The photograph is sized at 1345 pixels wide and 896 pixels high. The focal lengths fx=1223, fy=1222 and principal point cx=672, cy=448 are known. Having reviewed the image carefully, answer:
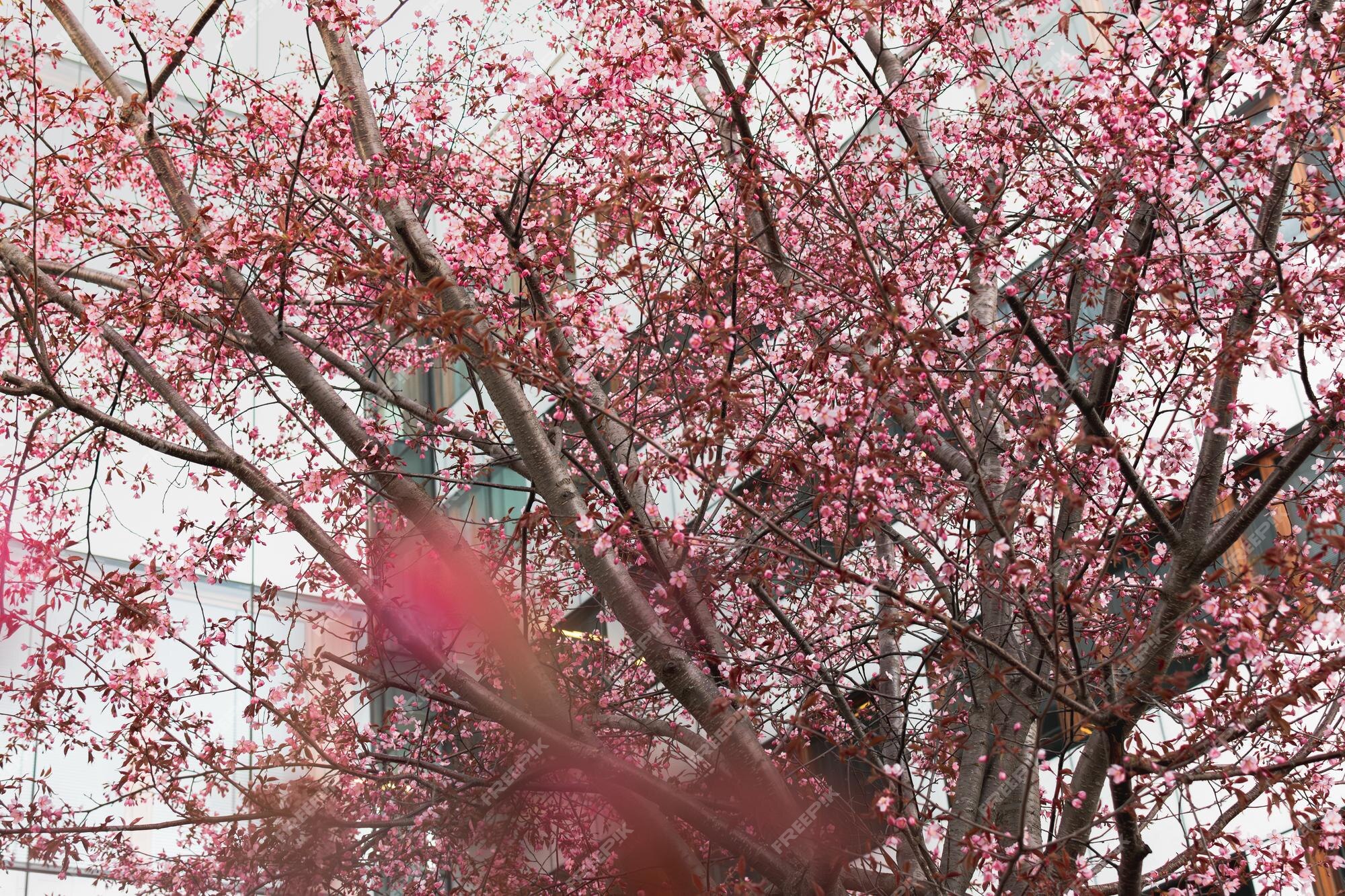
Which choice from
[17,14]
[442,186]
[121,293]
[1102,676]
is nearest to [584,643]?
[442,186]

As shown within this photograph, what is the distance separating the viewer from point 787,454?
4.46m

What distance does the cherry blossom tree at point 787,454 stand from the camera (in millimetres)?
4594

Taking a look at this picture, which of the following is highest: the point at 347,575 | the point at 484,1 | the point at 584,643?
the point at 484,1

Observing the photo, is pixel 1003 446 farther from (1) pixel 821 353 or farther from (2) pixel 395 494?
(2) pixel 395 494

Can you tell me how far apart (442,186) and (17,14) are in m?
8.07

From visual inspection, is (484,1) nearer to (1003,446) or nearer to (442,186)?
(442,186)

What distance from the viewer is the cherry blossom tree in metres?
4.59

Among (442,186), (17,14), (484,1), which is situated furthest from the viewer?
(17,14)

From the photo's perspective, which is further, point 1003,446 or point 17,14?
point 17,14

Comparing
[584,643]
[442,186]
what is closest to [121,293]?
[442,186]

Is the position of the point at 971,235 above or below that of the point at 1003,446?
above

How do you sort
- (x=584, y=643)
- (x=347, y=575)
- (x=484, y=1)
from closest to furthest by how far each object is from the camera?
(x=347, y=575) < (x=584, y=643) < (x=484, y=1)

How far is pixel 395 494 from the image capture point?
21.2 ft

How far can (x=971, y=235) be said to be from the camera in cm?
603
